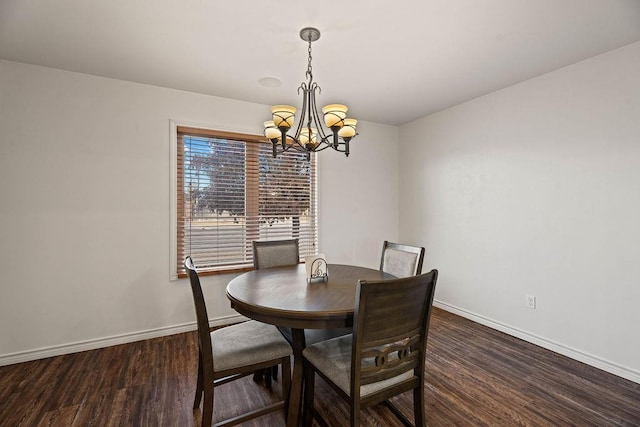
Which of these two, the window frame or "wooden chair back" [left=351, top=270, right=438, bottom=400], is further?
the window frame

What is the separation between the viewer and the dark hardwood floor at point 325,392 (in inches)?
72.4

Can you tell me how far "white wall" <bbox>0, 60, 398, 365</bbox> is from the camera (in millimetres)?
2516

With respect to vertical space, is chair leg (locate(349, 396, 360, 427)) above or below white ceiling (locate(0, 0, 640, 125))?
below

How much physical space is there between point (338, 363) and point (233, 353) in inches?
23.2

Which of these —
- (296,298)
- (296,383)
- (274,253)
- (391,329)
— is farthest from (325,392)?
(274,253)

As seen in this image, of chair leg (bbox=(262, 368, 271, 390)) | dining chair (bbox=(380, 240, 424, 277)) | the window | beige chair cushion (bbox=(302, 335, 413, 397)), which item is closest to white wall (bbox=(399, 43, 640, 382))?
dining chair (bbox=(380, 240, 424, 277))

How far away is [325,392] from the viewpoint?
82.7 inches

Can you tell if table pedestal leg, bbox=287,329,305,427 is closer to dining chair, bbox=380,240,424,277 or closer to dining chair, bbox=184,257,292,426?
dining chair, bbox=184,257,292,426

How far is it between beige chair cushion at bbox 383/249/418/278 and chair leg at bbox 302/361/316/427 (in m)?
1.06


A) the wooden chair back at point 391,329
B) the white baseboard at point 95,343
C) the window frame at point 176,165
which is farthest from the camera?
the window frame at point 176,165

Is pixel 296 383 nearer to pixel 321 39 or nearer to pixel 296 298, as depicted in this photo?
pixel 296 298

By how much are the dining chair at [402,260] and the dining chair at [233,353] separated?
43.8 inches

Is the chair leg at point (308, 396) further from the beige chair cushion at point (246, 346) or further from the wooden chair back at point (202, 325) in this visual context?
the wooden chair back at point (202, 325)

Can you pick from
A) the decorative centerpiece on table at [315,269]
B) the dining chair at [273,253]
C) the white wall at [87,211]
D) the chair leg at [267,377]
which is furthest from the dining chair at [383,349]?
the white wall at [87,211]
